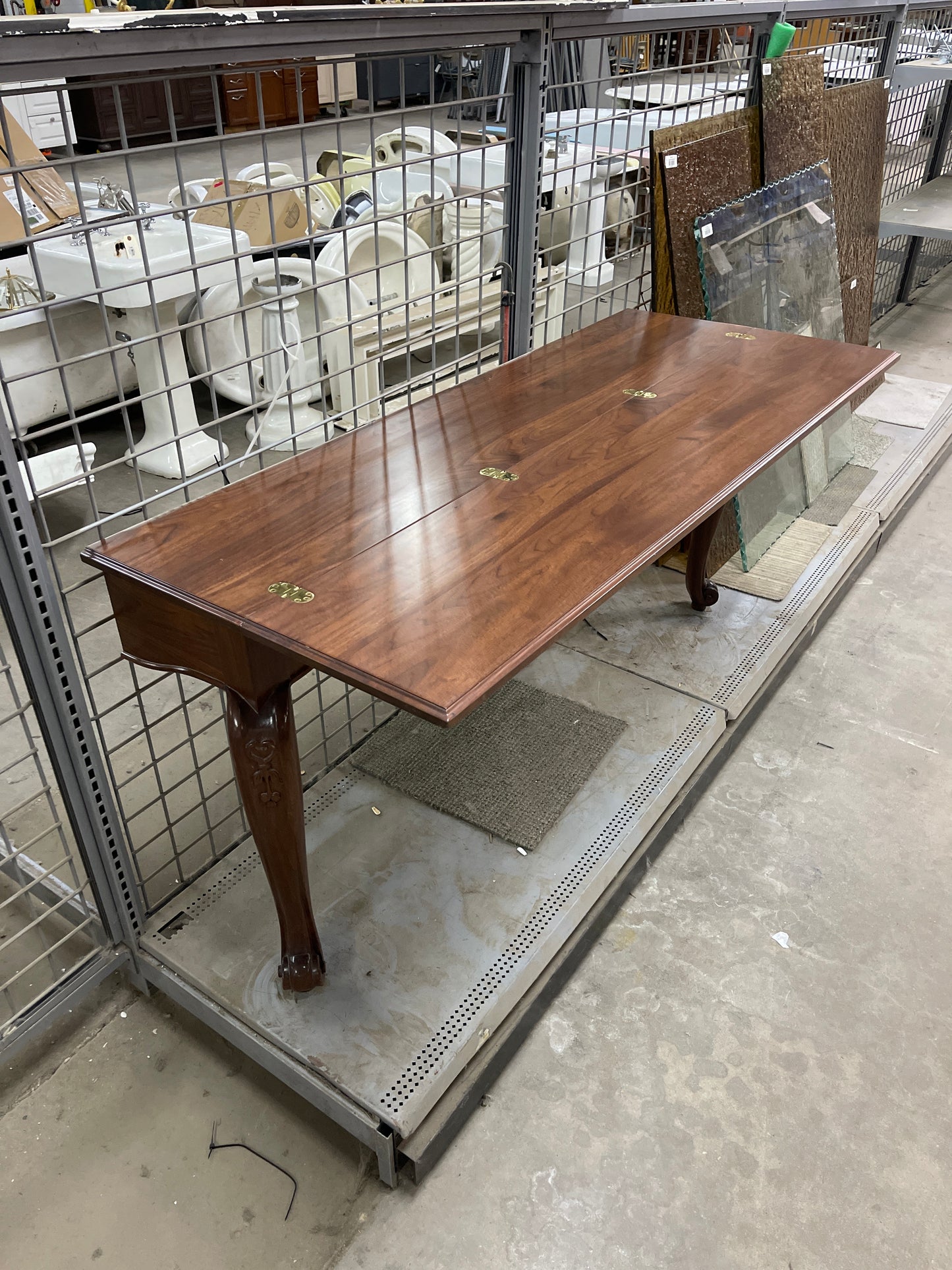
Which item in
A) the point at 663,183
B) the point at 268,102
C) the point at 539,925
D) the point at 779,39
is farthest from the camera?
the point at 268,102

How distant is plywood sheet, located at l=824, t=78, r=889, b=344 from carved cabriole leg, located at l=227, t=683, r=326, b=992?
277 centimetres

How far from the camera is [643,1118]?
1542 millimetres

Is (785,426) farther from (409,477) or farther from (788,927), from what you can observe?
A: (788,927)

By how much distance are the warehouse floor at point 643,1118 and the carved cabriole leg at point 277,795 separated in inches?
13.5

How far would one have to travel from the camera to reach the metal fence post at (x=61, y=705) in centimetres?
123

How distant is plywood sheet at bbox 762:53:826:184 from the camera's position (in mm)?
2850

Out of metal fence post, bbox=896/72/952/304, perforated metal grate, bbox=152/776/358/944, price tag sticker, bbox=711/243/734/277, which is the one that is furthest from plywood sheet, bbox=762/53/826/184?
metal fence post, bbox=896/72/952/304

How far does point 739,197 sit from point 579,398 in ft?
4.51

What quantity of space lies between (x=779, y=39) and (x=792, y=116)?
246 millimetres

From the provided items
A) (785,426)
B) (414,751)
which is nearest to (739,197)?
(785,426)

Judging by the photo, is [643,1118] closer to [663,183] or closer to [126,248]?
[663,183]

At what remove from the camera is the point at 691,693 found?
7.55 ft

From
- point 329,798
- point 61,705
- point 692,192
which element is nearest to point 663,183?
point 692,192

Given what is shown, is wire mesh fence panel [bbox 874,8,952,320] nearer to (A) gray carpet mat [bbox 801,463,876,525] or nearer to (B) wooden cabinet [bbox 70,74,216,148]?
(A) gray carpet mat [bbox 801,463,876,525]
